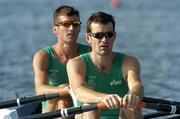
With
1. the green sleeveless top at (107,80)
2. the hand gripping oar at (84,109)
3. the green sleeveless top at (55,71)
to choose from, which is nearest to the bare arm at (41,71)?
the green sleeveless top at (55,71)

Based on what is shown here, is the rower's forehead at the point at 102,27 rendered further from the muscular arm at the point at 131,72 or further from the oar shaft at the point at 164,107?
the oar shaft at the point at 164,107

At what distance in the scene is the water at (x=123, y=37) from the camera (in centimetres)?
1816

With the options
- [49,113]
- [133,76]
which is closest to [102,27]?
Answer: [133,76]

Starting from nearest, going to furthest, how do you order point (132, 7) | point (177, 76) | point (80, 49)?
point (80, 49)
point (177, 76)
point (132, 7)

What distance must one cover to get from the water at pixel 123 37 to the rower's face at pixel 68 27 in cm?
671

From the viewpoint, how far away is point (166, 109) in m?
7.93

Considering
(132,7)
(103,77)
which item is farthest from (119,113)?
(132,7)

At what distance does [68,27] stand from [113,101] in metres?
2.16

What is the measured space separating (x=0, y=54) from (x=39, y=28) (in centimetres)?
1066

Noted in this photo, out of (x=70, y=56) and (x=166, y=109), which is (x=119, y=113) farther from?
(x=70, y=56)

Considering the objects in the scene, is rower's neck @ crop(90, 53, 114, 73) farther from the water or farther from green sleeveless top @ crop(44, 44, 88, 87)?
the water

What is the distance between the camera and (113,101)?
679 cm

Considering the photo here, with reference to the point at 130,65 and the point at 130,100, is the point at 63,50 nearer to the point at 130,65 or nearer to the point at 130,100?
the point at 130,65

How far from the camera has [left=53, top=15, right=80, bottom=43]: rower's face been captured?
8.62m
